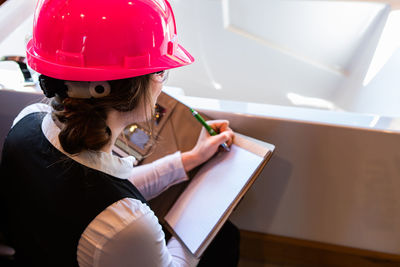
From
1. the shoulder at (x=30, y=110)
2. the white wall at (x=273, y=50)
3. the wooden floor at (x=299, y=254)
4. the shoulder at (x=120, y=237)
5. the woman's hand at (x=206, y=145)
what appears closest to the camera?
the shoulder at (x=120, y=237)

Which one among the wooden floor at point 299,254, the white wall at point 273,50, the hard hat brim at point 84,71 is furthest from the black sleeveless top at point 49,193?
the white wall at point 273,50

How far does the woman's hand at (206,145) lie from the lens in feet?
2.36

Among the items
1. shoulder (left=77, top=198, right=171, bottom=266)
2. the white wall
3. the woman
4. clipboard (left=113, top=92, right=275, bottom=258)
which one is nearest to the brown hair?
the woman

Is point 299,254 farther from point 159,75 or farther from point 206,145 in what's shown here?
point 159,75

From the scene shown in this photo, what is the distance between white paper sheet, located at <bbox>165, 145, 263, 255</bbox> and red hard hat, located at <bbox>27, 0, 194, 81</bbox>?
0.32 meters

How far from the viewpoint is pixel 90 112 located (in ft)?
1.51

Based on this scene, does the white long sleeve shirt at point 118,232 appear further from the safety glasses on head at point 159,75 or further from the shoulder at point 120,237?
the safety glasses on head at point 159,75

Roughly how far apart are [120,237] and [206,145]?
1.11 feet

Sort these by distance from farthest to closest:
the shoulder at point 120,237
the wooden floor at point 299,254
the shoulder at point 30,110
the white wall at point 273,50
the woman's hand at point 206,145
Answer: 1. the white wall at point 273,50
2. the wooden floor at point 299,254
3. the woman's hand at point 206,145
4. the shoulder at point 30,110
5. the shoulder at point 120,237

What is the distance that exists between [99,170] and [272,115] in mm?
443

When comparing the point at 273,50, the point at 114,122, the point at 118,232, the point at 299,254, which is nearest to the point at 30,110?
the point at 114,122

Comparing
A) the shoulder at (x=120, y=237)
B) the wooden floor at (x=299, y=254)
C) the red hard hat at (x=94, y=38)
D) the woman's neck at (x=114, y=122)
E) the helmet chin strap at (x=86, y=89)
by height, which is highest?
the red hard hat at (x=94, y=38)

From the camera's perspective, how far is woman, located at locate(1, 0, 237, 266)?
1.47 feet

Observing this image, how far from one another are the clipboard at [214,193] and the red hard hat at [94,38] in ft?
1.03
